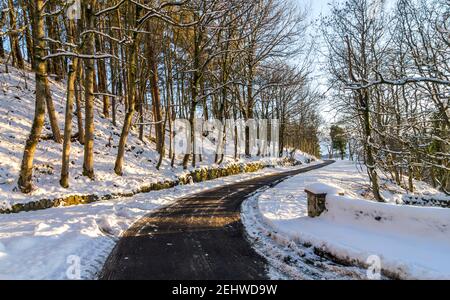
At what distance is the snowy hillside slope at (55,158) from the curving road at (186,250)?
4317 mm

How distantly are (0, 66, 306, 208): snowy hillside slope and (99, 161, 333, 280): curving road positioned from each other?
432 centimetres

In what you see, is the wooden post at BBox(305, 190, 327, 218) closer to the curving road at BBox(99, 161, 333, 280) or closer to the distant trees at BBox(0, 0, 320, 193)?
the curving road at BBox(99, 161, 333, 280)

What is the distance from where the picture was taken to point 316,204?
8.12 metres

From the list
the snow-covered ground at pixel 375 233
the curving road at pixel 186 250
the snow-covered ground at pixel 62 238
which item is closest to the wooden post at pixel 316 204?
the snow-covered ground at pixel 375 233

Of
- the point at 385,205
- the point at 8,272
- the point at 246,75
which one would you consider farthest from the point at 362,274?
the point at 246,75

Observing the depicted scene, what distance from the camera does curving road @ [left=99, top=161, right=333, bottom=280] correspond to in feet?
16.7

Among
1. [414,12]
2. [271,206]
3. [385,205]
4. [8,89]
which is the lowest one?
[271,206]

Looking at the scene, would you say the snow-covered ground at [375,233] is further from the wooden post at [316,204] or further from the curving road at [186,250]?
the curving road at [186,250]

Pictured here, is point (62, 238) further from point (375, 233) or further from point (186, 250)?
point (375, 233)

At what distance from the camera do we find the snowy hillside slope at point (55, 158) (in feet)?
36.9

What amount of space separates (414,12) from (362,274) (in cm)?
977
